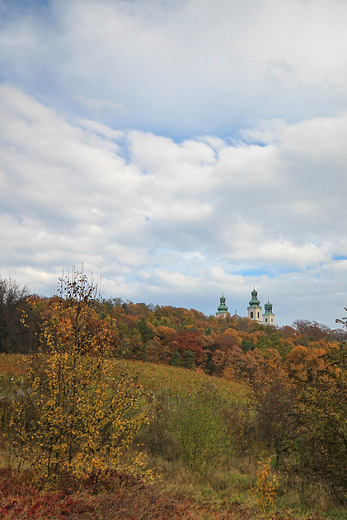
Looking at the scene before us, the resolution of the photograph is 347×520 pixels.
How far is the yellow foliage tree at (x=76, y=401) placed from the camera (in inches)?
221

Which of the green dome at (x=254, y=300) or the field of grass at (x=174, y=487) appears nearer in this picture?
the field of grass at (x=174, y=487)

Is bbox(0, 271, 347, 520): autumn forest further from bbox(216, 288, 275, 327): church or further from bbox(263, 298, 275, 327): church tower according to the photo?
bbox(263, 298, 275, 327): church tower

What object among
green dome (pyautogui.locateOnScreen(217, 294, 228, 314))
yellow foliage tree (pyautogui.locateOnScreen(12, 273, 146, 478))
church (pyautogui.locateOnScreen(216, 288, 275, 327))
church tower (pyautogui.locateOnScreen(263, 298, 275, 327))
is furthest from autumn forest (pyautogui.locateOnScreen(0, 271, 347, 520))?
green dome (pyautogui.locateOnScreen(217, 294, 228, 314))

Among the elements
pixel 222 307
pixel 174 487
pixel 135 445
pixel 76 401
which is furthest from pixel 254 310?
pixel 76 401

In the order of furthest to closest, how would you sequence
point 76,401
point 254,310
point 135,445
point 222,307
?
point 222,307
point 254,310
point 135,445
point 76,401

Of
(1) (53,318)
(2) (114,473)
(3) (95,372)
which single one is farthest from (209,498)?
(1) (53,318)

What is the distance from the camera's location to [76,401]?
598cm

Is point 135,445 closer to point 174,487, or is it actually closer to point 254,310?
point 174,487

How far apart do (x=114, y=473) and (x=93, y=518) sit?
6.52 feet

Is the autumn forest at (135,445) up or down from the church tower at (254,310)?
→ down

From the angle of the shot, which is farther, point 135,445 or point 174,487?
point 135,445

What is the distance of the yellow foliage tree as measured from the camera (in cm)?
562

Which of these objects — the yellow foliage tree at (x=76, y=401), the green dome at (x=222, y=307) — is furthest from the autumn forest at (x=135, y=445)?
the green dome at (x=222, y=307)

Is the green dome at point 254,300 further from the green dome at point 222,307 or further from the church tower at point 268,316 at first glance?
the green dome at point 222,307
